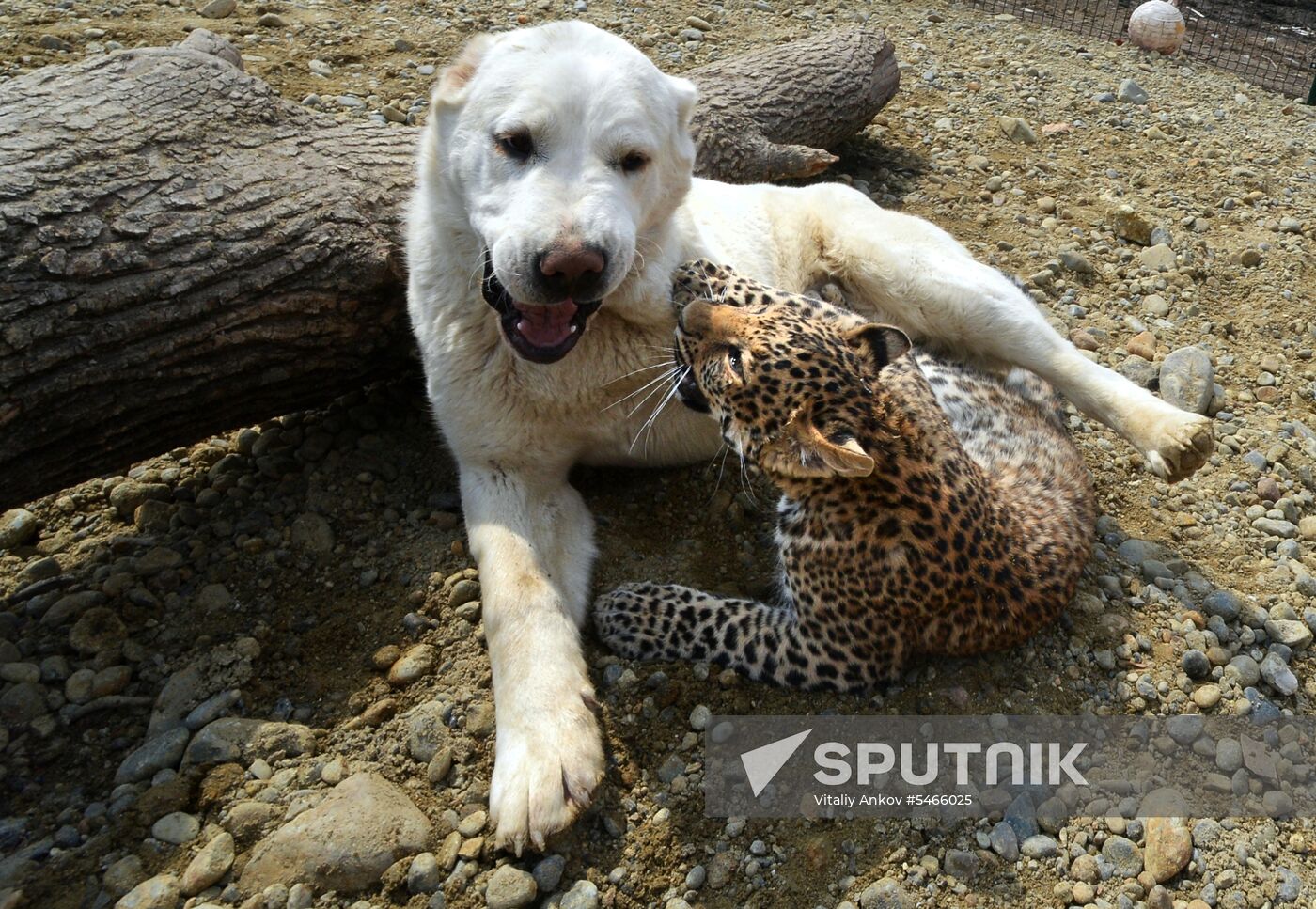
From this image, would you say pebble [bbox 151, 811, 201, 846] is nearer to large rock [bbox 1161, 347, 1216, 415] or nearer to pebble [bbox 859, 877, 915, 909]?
pebble [bbox 859, 877, 915, 909]

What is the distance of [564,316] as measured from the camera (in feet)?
12.3

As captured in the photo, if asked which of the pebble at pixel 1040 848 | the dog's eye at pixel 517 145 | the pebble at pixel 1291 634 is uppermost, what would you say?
the dog's eye at pixel 517 145

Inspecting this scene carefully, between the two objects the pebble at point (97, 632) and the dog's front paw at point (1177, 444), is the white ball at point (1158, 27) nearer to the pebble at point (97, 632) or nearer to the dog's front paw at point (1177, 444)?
the dog's front paw at point (1177, 444)

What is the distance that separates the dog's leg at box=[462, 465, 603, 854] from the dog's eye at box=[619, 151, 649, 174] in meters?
1.32

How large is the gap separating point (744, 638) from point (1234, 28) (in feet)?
43.4

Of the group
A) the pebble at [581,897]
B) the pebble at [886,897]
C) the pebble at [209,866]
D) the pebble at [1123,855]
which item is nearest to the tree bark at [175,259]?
the pebble at [209,866]

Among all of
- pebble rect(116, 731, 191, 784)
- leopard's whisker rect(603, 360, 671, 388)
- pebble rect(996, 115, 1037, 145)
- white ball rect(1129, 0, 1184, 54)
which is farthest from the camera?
white ball rect(1129, 0, 1184, 54)

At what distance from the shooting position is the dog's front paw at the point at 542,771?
3.05 metres

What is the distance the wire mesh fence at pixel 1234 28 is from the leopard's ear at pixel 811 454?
31.1 ft

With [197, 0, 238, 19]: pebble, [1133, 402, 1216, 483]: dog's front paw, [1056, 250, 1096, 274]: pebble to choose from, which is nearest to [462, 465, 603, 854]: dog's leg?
[1133, 402, 1216, 483]: dog's front paw

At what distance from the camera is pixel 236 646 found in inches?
146

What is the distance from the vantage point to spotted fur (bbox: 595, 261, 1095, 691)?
346 cm

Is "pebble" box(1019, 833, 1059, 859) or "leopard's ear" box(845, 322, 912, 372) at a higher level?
"leopard's ear" box(845, 322, 912, 372)

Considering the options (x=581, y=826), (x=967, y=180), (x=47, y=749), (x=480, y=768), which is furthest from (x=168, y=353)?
(x=967, y=180)
